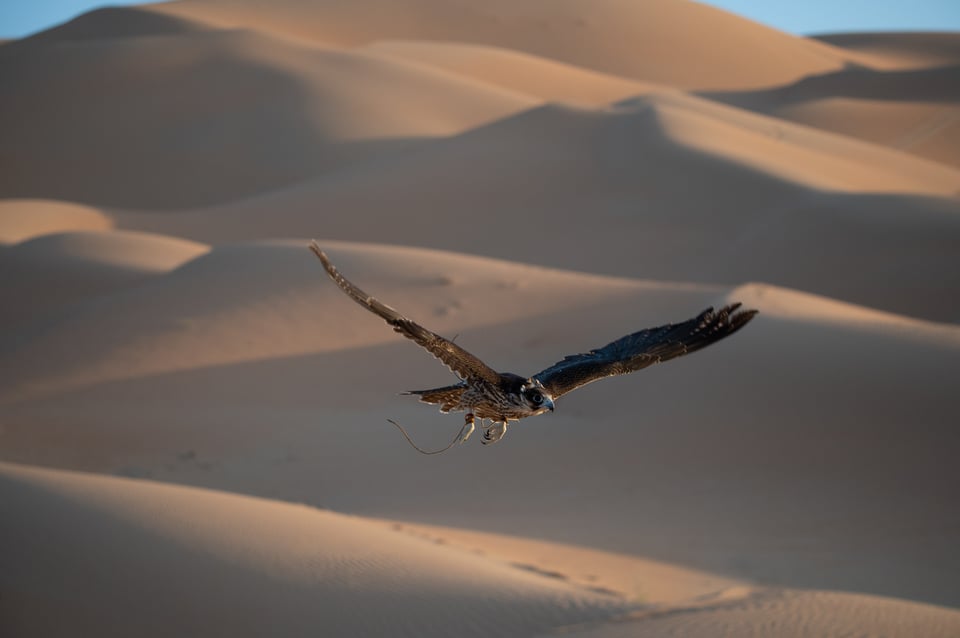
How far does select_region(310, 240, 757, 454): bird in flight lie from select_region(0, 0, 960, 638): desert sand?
4.57 metres

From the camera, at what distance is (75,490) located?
10.2 metres

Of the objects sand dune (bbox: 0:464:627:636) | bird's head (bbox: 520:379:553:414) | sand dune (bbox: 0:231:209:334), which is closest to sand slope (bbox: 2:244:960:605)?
sand dune (bbox: 0:231:209:334)

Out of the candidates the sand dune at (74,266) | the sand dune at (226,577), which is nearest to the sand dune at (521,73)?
the sand dune at (74,266)

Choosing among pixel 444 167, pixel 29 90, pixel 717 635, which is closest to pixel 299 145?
pixel 444 167

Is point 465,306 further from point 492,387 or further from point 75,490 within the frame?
point 492,387

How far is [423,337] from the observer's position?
3.90m

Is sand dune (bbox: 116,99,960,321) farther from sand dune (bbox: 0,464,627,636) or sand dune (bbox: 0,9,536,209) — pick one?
sand dune (bbox: 0,464,627,636)

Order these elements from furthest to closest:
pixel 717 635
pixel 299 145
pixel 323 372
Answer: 1. pixel 299 145
2. pixel 323 372
3. pixel 717 635

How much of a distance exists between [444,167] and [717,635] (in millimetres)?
27741

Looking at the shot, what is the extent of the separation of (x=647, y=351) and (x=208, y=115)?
43.8 metres

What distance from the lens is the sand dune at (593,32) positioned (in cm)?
6938

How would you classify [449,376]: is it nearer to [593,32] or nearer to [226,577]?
[226,577]

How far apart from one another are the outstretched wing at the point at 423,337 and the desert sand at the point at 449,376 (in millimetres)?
5363

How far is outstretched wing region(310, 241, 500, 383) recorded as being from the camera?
12.0 feet
